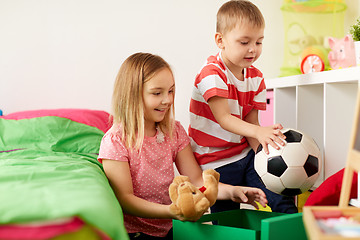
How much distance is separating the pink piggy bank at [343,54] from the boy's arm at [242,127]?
0.48 meters

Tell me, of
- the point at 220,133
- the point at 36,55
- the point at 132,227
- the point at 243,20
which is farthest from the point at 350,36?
the point at 36,55

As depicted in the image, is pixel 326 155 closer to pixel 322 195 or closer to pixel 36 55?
pixel 322 195

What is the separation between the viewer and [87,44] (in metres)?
2.29

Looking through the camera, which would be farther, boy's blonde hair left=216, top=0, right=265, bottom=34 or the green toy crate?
boy's blonde hair left=216, top=0, right=265, bottom=34

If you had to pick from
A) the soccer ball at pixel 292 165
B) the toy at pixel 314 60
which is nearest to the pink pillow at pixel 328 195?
the soccer ball at pixel 292 165

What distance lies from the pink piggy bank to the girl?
0.69 metres

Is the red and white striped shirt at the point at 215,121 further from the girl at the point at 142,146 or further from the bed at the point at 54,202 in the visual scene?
the bed at the point at 54,202

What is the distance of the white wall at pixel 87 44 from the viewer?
225cm

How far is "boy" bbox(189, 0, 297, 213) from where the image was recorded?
1.43 m

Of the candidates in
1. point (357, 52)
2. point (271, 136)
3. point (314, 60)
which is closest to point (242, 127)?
point (271, 136)

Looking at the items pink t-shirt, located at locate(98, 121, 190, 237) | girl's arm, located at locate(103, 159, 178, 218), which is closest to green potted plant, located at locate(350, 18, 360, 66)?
pink t-shirt, located at locate(98, 121, 190, 237)

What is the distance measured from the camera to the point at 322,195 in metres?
1.16

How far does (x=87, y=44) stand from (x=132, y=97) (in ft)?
3.52

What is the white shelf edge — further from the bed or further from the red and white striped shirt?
the bed
